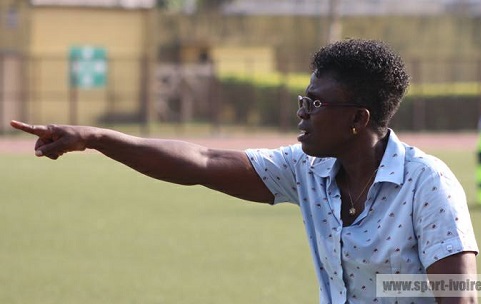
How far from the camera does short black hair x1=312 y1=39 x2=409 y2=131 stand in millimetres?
4629

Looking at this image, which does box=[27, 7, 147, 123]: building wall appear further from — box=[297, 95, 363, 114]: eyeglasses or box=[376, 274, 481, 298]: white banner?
box=[376, 274, 481, 298]: white banner

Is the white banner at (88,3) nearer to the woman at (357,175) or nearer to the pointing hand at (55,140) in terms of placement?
the woman at (357,175)

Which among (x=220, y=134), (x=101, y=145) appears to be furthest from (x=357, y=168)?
(x=220, y=134)

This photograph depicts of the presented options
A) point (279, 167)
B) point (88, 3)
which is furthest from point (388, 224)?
point (88, 3)

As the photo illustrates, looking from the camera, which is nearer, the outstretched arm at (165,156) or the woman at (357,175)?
the woman at (357,175)

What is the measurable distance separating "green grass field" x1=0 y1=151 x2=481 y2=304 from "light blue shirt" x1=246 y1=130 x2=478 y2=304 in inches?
197

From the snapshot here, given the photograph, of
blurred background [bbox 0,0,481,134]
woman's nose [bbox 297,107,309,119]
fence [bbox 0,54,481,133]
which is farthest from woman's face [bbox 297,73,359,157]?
fence [bbox 0,54,481,133]

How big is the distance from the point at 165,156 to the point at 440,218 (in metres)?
1.19

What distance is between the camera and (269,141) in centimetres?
3369

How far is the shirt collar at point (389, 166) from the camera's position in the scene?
457cm

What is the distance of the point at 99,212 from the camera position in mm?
16438

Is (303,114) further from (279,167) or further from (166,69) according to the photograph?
(166,69)

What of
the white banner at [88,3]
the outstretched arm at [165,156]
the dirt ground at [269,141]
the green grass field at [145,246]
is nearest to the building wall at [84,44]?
the white banner at [88,3]

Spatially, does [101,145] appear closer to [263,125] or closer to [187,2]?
[263,125]
